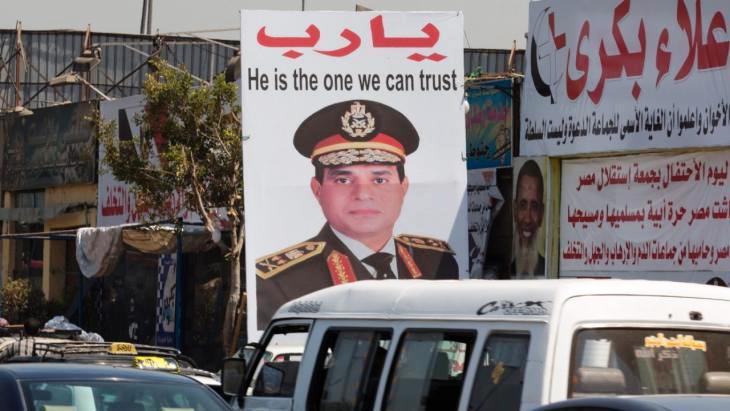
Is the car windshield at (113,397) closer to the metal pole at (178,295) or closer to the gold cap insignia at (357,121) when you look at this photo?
the gold cap insignia at (357,121)

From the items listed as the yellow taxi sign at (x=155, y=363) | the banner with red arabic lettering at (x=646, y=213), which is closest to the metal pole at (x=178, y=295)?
the banner with red arabic lettering at (x=646, y=213)

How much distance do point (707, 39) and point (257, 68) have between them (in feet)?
17.9

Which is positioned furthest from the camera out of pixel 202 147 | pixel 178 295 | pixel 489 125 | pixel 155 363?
pixel 178 295

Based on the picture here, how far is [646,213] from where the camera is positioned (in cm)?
1822

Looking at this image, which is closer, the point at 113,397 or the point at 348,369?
the point at 113,397

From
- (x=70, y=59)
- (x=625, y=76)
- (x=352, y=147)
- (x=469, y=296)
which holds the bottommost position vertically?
(x=469, y=296)

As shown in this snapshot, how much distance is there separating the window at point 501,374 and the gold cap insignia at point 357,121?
36.9ft

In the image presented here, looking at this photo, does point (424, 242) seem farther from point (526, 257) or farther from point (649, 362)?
point (649, 362)

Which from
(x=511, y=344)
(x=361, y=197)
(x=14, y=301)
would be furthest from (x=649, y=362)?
(x=14, y=301)

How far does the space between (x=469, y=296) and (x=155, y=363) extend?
654cm

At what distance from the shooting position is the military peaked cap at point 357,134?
61.7 feet

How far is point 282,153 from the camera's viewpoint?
18.6 metres

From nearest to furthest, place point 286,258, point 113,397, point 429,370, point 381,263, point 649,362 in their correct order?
1. point 649,362
2. point 113,397
3. point 429,370
4. point 286,258
5. point 381,263

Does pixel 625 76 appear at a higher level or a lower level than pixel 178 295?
higher
